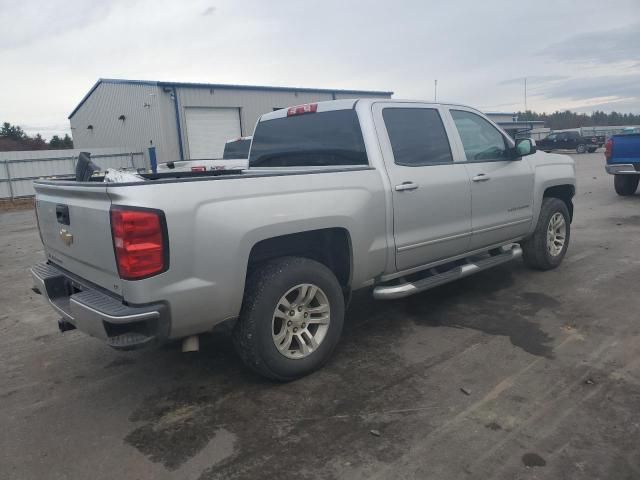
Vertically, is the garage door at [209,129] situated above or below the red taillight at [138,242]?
above

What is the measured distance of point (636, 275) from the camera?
5.88 metres

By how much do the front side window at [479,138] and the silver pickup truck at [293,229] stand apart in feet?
0.05

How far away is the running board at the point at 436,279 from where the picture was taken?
13.7 feet

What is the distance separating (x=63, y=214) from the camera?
3516 mm

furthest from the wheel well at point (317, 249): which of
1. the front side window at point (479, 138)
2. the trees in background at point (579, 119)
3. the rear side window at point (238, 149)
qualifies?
the trees in background at point (579, 119)

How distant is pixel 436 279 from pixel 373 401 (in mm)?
1515

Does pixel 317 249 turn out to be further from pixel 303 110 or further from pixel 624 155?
pixel 624 155

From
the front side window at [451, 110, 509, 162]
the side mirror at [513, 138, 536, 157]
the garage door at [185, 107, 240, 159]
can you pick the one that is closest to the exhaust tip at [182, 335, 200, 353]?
the front side window at [451, 110, 509, 162]

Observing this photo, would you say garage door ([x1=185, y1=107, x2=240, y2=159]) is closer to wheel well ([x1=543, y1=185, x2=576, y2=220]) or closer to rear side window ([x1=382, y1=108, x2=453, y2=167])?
wheel well ([x1=543, y1=185, x2=576, y2=220])

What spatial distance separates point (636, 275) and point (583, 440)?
A: 12.3 ft

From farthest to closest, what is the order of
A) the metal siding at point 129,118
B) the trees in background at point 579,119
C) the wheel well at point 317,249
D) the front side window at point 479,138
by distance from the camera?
the trees in background at point 579,119 < the metal siding at point 129,118 < the front side window at point 479,138 < the wheel well at point 317,249

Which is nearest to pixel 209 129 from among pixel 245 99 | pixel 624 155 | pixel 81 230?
pixel 245 99

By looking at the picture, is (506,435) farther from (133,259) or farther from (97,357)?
(97,357)

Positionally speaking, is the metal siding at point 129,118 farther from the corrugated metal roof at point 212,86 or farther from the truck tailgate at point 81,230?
A: the truck tailgate at point 81,230
